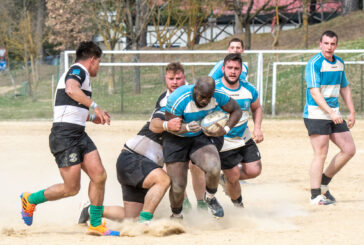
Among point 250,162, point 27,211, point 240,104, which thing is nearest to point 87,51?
point 27,211

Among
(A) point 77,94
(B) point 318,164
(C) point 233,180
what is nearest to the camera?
(A) point 77,94

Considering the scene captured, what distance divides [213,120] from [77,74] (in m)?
1.39

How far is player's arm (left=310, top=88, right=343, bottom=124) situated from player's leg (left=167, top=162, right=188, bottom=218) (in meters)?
2.06

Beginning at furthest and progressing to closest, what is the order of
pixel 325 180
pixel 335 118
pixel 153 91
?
pixel 153 91 < pixel 325 180 < pixel 335 118

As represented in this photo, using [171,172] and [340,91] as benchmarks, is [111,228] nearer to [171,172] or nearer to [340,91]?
[171,172]

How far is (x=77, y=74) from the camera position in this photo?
6293mm

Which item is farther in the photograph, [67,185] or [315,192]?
[315,192]

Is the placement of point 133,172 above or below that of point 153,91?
above

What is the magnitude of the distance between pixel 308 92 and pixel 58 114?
3.31 metres

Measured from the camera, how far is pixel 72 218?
755 centimetres

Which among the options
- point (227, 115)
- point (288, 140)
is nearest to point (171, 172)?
point (227, 115)

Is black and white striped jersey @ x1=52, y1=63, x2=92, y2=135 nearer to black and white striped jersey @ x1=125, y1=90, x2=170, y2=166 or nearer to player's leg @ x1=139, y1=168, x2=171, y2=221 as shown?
black and white striped jersey @ x1=125, y1=90, x2=170, y2=166

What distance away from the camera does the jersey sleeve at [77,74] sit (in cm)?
627

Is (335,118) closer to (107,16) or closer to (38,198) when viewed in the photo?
(38,198)
